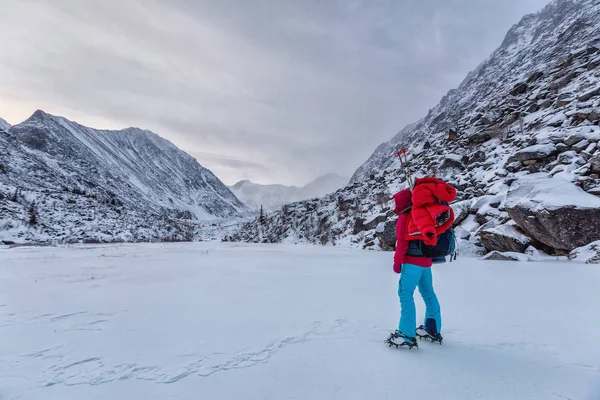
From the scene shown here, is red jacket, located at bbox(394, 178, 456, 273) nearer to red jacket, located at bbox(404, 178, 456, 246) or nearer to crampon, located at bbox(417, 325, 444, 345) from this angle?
red jacket, located at bbox(404, 178, 456, 246)

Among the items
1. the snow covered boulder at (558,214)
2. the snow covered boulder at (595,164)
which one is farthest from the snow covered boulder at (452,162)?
the snow covered boulder at (558,214)

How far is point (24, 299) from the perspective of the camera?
461 centimetres

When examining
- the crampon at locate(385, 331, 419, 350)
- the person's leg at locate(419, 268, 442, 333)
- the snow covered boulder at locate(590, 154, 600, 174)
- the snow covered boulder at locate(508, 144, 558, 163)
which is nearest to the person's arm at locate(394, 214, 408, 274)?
the person's leg at locate(419, 268, 442, 333)

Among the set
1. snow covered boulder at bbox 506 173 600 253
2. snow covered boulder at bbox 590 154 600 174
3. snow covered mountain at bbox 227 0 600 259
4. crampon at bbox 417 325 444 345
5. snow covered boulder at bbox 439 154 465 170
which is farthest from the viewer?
snow covered boulder at bbox 439 154 465 170

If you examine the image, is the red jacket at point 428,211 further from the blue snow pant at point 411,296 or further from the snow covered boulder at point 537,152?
the snow covered boulder at point 537,152

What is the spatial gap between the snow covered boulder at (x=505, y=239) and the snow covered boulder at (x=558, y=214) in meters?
0.28

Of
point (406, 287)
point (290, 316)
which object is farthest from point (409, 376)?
point (290, 316)

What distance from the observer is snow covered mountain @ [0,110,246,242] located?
3256 centimetres

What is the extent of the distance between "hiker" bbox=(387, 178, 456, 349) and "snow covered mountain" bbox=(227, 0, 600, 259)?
7.73 m

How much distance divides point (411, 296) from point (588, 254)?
8102 millimetres

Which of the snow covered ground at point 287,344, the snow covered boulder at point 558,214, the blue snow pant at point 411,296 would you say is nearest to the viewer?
the snow covered ground at point 287,344

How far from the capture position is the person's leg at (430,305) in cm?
325

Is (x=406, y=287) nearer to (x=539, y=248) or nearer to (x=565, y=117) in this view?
(x=539, y=248)

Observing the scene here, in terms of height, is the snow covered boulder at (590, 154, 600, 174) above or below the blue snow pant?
above
